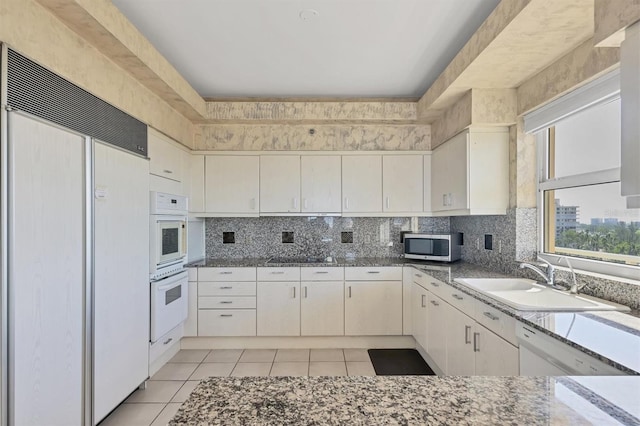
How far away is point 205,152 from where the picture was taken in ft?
11.9

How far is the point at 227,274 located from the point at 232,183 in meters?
0.99

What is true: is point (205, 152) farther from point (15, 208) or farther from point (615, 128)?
point (615, 128)

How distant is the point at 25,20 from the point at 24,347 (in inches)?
60.1

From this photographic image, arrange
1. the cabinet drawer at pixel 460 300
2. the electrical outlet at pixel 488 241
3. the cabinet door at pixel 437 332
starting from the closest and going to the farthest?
1. the cabinet drawer at pixel 460 300
2. the cabinet door at pixel 437 332
3. the electrical outlet at pixel 488 241

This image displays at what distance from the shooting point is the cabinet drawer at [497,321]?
173cm

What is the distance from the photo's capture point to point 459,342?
7.68 feet

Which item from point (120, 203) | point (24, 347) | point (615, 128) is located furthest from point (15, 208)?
point (615, 128)

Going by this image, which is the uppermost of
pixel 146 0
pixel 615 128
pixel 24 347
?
pixel 146 0

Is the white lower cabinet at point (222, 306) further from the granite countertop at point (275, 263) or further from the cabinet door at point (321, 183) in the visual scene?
the cabinet door at point (321, 183)

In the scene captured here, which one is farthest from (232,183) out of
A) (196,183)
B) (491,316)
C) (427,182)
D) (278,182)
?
(491,316)

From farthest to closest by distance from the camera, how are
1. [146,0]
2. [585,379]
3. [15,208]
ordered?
Result: [146,0] < [15,208] < [585,379]

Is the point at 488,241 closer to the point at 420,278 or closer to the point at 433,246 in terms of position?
the point at 433,246

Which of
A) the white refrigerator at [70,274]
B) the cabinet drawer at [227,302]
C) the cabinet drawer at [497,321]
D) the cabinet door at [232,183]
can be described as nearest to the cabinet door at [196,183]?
the cabinet door at [232,183]

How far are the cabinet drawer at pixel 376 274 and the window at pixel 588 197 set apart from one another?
4.32 ft
